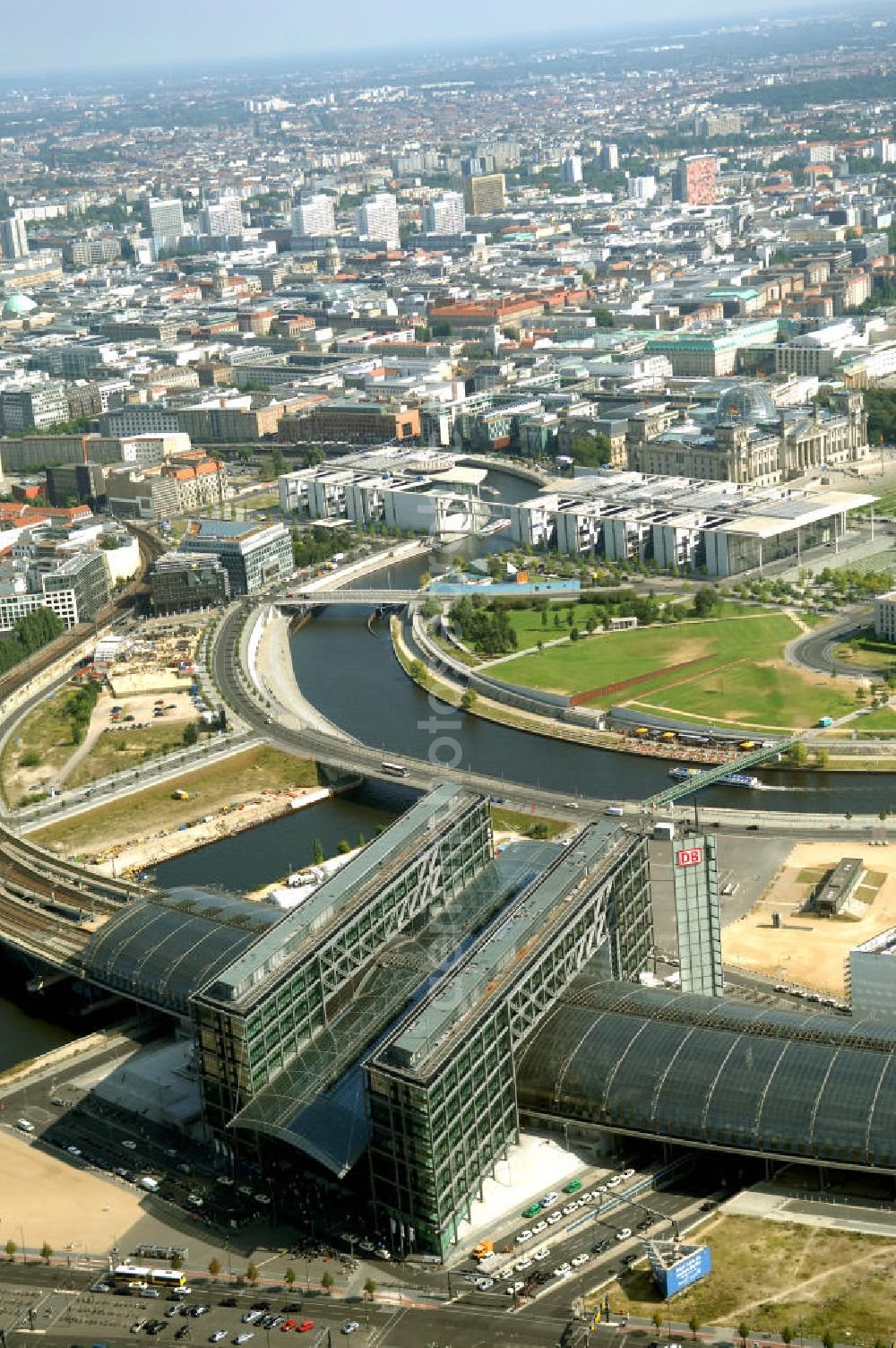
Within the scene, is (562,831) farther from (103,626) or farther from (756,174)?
(756,174)

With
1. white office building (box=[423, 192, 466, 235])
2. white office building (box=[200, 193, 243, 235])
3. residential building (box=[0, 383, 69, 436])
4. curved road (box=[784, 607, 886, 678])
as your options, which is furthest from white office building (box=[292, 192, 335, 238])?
curved road (box=[784, 607, 886, 678])

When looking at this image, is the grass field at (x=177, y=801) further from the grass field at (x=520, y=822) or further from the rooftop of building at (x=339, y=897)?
the rooftop of building at (x=339, y=897)

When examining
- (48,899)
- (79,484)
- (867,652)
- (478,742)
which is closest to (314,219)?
(79,484)

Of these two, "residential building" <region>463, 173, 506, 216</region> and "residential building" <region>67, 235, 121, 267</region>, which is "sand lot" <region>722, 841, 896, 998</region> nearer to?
"residential building" <region>67, 235, 121, 267</region>

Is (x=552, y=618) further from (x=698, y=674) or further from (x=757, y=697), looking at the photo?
(x=757, y=697)

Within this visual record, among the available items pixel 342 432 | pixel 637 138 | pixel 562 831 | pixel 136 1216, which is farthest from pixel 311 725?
pixel 637 138
